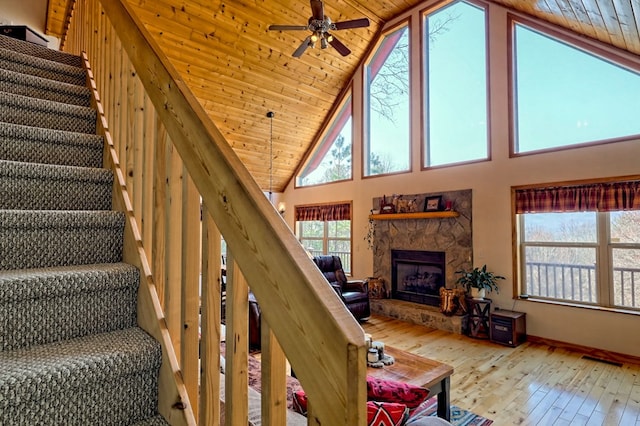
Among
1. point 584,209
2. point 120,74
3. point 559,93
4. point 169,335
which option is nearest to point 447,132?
point 559,93

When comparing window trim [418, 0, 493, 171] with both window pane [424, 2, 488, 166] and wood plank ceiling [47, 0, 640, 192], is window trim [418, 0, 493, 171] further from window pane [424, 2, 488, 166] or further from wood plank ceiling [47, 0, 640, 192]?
wood plank ceiling [47, 0, 640, 192]

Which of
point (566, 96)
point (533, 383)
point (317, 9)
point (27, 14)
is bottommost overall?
point (533, 383)

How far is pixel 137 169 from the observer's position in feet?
4.70

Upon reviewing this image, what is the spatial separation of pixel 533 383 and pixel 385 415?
9.04 ft

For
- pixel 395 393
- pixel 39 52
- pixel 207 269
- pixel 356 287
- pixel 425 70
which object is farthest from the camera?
pixel 425 70

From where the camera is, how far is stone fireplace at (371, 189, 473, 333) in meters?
5.23

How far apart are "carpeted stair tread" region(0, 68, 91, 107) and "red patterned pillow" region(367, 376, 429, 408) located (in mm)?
2426

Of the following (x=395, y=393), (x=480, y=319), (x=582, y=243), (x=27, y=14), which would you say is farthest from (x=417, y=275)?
(x=27, y=14)

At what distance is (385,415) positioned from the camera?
138cm

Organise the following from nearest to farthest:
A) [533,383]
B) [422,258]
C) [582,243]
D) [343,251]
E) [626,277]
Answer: [533,383] < [626,277] < [582,243] < [422,258] < [343,251]

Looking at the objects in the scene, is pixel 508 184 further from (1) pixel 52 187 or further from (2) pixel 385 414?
(1) pixel 52 187

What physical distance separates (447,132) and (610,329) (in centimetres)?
333

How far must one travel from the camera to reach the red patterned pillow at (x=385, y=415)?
135 centimetres

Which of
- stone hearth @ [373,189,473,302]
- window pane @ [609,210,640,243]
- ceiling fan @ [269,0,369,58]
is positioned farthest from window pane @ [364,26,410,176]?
window pane @ [609,210,640,243]
